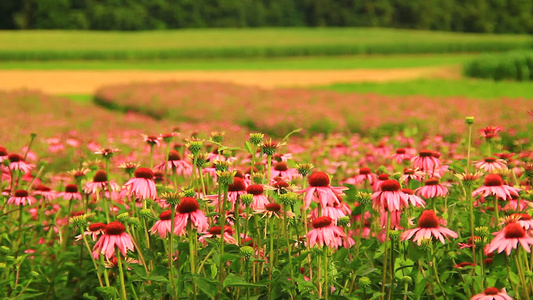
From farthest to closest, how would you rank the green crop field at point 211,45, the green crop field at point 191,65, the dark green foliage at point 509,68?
the green crop field at point 211,45 < the green crop field at point 191,65 < the dark green foliage at point 509,68

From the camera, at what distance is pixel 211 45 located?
36312mm

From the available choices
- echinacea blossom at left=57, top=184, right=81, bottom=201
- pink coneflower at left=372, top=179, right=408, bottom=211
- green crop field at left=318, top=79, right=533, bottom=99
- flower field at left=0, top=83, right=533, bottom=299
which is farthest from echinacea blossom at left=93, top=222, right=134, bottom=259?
green crop field at left=318, top=79, right=533, bottom=99

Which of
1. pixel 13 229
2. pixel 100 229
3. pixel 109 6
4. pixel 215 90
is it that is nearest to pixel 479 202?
pixel 100 229

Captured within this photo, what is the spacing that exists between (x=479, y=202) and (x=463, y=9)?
2095 inches

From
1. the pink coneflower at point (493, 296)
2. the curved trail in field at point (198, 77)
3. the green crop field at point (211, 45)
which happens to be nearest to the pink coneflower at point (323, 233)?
the pink coneflower at point (493, 296)

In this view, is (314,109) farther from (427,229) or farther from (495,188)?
(427,229)

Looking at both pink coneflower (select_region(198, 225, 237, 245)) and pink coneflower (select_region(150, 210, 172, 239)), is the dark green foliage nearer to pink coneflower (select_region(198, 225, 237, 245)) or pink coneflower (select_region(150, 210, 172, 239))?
pink coneflower (select_region(198, 225, 237, 245))

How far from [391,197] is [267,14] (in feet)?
176

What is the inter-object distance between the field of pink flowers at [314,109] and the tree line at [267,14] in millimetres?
33349

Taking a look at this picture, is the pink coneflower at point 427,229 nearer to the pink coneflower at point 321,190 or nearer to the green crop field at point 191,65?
the pink coneflower at point 321,190

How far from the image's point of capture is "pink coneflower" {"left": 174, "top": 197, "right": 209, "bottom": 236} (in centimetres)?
194

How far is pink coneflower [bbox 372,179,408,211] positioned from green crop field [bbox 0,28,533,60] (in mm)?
30653

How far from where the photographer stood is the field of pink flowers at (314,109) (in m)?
9.04

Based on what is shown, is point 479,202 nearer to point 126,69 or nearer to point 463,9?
point 126,69
